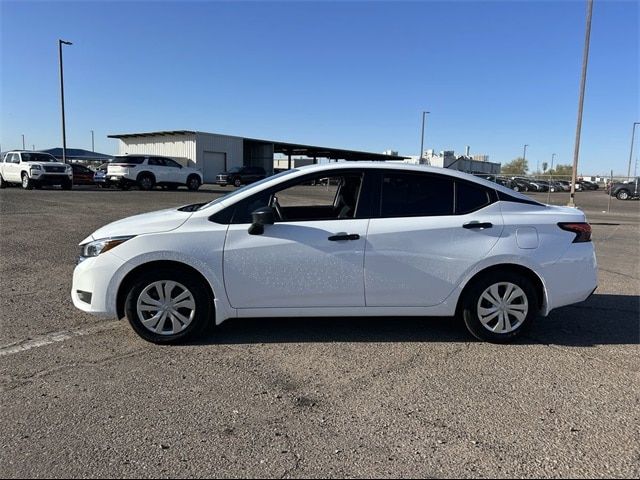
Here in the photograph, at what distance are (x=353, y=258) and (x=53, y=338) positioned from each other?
9.26 feet

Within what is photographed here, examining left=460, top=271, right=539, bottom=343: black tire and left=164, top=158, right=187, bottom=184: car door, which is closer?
left=460, top=271, right=539, bottom=343: black tire

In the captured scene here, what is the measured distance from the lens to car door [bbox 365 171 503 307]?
175 inches

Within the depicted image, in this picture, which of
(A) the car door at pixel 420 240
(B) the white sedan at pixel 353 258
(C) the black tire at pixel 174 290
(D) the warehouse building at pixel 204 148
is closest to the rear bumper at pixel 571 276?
(B) the white sedan at pixel 353 258

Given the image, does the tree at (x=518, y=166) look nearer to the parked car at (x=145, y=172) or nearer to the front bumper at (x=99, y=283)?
the parked car at (x=145, y=172)

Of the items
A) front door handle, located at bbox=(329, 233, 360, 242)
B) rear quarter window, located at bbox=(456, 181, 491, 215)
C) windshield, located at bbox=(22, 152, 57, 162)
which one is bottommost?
front door handle, located at bbox=(329, 233, 360, 242)

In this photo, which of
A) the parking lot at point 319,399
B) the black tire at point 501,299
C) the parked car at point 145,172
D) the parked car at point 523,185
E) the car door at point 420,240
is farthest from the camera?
the parked car at point 523,185

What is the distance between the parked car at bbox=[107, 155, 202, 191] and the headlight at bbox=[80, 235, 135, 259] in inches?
950

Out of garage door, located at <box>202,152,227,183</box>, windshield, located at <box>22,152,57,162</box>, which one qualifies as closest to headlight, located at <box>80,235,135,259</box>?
windshield, located at <box>22,152,57,162</box>

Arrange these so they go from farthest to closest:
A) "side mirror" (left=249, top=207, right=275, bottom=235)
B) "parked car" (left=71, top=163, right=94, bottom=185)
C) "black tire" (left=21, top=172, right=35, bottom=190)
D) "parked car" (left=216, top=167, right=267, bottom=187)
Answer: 1. "parked car" (left=216, top=167, right=267, bottom=187)
2. "parked car" (left=71, top=163, right=94, bottom=185)
3. "black tire" (left=21, top=172, right=35, bottom=190)
4. "side mirror" (left=249, top=207, right=275, bottom=235)

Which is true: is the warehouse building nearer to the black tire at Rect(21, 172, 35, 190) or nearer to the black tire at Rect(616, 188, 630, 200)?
the black tire at Rect(21, 172, 35, 190)

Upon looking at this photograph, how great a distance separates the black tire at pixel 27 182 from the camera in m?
24.8

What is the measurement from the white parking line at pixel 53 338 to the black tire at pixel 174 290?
66 cm

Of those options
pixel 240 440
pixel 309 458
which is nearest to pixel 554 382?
pixel 309 458

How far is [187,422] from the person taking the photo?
10.5 feet
